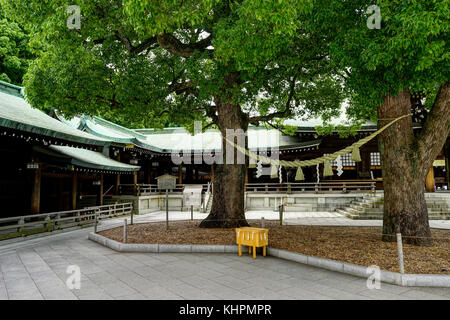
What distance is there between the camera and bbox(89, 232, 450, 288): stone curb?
5402 mm

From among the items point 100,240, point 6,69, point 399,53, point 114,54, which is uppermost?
point 6,69

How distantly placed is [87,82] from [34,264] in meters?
6.57

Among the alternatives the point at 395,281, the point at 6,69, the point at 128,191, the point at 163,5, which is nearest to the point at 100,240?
the point at 163,5

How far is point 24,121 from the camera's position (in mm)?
10656

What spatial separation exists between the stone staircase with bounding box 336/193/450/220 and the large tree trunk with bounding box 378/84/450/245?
8.68 meters

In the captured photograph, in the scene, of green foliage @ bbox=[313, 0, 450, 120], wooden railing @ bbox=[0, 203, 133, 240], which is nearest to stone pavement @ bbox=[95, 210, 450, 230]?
wooden railing @ bbox=[0, 203, 133, 240]

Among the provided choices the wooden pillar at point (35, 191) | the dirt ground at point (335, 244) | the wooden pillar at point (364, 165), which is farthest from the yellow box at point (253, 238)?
the wooden pillar at point (364, 165)

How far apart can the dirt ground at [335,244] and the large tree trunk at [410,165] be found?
1.98 feet

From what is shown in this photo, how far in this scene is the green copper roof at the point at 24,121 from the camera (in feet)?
32.2

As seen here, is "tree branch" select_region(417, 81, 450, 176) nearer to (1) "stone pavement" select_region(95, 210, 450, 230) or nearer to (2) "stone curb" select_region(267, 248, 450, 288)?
(2) "stone curb" select_region(267, 248, 450, 288)

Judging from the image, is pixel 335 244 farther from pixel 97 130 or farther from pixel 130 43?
pixel 97 130
